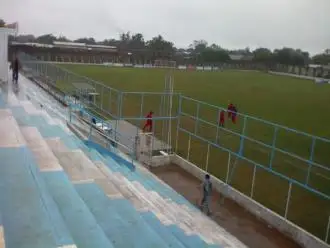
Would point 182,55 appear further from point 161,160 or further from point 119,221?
point 119,221

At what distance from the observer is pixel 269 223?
9.85 m

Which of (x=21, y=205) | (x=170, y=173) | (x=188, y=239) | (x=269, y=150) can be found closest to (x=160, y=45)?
(x=269, y=150)

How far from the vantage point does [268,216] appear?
32.6 ft

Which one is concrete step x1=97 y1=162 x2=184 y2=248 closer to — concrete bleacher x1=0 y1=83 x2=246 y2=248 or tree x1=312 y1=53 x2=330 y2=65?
concrete bleacher x1=0 y1=83 x2=246 y2=248

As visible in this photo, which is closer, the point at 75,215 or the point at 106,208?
the point at 75,215

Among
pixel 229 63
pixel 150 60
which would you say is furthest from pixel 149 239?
pixel 229 63

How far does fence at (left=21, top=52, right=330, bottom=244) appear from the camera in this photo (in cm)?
1034

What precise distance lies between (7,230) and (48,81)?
1970cm

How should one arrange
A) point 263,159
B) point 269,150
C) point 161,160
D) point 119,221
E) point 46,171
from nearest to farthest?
point 119,221 → point 46,171 → point 161,160 → point 263,159 → point 269,150

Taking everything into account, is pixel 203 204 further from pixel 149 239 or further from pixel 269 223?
pixel 149 239

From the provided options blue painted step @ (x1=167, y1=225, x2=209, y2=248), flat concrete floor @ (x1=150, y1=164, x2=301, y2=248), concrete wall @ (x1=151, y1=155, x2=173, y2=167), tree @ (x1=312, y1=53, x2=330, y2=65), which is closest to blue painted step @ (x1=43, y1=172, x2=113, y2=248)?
blue painted step @ (x1=167, y1=225, x2=209, y2=248)

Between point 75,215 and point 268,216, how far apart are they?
20.5 feet

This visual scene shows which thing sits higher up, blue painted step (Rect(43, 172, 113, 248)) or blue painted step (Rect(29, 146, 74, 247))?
blue painted step (Rect(29, 146, 74, 247))

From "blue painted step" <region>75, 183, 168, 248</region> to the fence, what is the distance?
180 inches
